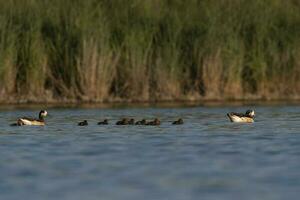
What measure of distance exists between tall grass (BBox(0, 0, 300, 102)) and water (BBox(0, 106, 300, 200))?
9.54 ft

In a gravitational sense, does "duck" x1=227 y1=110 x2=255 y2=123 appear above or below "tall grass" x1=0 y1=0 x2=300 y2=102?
below

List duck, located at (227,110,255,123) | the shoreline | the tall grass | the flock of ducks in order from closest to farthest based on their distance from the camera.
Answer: the flock of ducks
duck, located at (227,110,255,123)
the shoreline
the tall grass

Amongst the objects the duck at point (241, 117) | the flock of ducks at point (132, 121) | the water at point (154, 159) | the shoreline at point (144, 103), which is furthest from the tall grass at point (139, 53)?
the duck at point (241, 117)

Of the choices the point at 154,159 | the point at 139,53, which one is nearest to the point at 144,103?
the point at 139,53

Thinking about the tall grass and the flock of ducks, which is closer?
the flock of ducks

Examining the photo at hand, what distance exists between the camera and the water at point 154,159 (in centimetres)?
1294

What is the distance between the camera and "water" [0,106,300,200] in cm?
1294

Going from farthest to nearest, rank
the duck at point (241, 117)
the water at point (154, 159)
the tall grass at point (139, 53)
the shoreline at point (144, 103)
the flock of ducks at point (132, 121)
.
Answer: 1. the tall grass at point (139, 53)
2. the shoreline at point (144, 103)
3. the duck at point (241, 117)
4. the flock of ducks at point (132, 121)
5. the water at point (154, 159)

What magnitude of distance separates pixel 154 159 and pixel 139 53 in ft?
35.1

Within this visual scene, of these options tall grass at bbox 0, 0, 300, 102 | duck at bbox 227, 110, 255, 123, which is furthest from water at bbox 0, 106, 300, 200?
tall grass at bbox 0, 0, 300, 102

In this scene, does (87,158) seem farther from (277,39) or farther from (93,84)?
(277,39)

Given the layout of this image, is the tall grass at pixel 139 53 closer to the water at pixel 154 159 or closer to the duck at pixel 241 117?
the water at pixel 154 159

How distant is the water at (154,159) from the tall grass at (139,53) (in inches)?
114

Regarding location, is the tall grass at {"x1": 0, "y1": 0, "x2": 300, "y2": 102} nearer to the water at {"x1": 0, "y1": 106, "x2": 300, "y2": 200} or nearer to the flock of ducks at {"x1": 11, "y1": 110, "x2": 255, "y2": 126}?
the water at {"x1": 0, "y1": 106, "x2": 300, "y2": 200}
